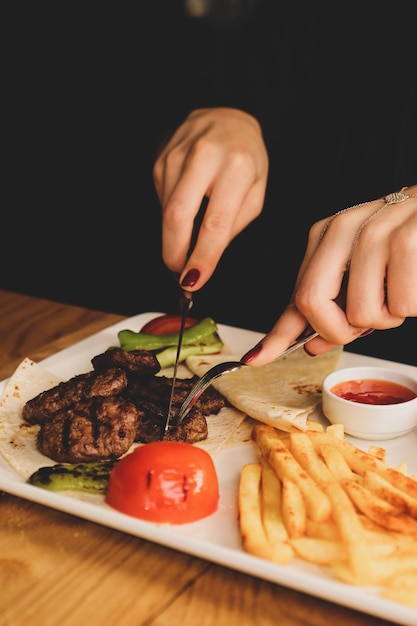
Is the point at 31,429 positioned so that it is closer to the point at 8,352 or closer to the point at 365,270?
the point at 8,352

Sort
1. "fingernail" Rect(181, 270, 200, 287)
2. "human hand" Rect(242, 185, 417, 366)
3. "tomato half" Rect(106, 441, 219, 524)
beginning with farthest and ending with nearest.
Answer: "fingernail" Rect(181, 270, 200, 287) < "human hand" Rect(242, 185, 417, 366) < "tomato half" Rect(106, 441, 219, 524)

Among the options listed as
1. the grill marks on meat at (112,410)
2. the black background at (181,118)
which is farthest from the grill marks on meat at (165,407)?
the black background at (181,118)

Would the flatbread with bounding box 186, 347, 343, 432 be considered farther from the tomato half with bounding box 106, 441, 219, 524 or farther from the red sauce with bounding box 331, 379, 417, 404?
the tomato half with bounding box 106, 441, 219, 524

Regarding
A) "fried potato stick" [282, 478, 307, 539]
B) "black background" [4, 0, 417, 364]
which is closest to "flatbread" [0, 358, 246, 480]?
"fried potato stick" [282, 478, 307, 539]

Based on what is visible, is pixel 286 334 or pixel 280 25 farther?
pixel 280 25

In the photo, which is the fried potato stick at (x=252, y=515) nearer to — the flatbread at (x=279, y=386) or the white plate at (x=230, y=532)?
the white plate at (x=230, y=532)

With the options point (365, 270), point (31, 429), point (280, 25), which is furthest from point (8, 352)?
point (280, 25)
